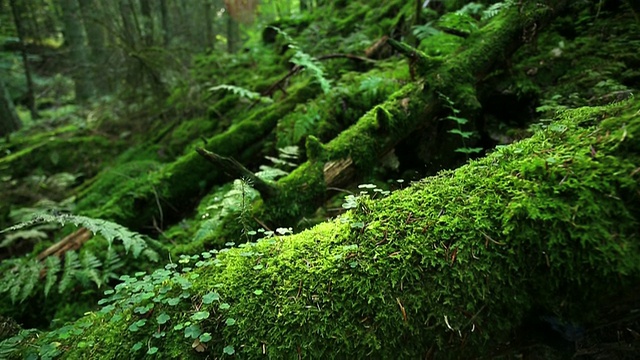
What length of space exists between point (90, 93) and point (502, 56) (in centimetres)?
1358

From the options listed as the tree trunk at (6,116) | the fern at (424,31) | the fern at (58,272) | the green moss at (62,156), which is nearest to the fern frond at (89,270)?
the fern at (58,272)

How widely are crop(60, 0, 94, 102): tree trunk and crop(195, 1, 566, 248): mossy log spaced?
1166cm

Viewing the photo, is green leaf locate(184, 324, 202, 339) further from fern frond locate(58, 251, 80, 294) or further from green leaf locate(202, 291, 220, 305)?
fern frond locate(58, 251, 80, 294)

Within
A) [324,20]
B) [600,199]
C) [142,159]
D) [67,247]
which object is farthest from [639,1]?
[142,159]

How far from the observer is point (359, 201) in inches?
85.4

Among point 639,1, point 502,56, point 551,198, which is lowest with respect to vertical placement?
point 551,198

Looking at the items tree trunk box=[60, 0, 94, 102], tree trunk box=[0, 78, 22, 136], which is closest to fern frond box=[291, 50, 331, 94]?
tree trunk box=[0, 78, 22, 136]

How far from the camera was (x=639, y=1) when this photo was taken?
10.8ft

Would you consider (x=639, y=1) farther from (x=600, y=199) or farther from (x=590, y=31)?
(x=600, y=199)

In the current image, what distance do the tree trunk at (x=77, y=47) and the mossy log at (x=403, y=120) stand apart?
38.2ft

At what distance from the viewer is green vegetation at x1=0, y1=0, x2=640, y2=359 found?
1677 millimetres

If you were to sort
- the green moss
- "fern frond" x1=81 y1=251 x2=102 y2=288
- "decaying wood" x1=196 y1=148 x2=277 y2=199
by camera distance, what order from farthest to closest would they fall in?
1. the green moss
2. "fern frond" x1=81 y1=251 x2=102 y2=288
3. "decaying wood" x1=196 y1=148 x2=277 y2=199

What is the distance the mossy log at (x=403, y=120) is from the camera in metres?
3.47

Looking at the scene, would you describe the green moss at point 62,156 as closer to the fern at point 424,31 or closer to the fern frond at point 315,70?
the fern frond at point 315,70
